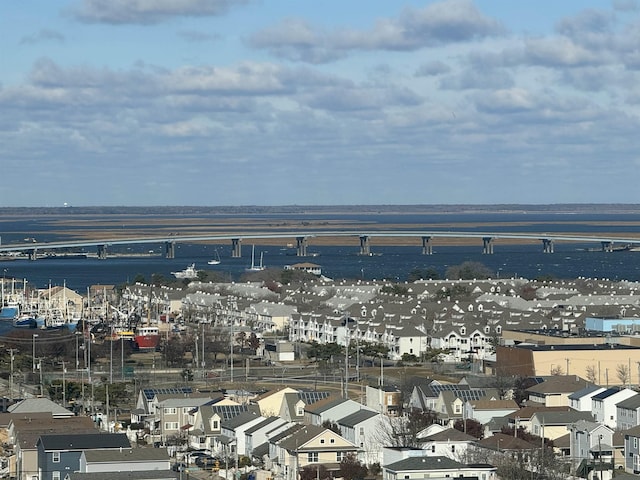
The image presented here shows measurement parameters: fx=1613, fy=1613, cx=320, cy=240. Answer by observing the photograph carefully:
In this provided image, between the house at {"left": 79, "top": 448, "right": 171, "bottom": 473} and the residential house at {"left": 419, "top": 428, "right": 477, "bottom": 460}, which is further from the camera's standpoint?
the residential house at {"left": 419, "top": 428, "right": 477, "bottom": 460}

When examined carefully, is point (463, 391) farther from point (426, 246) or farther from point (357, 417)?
point (426, 246)

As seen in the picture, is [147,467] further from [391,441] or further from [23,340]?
[23,340]

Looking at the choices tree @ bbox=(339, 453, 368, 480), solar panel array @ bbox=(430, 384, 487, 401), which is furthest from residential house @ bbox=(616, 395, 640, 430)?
tree @ bbox=(339, 453, 368, 480)

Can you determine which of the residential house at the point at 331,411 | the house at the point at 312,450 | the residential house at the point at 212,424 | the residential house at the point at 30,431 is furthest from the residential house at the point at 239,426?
the residential house at the point at 30,431

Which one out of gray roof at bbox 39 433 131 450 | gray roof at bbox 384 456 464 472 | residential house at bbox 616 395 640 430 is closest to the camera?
gray roof at bbox 384 456 464 472

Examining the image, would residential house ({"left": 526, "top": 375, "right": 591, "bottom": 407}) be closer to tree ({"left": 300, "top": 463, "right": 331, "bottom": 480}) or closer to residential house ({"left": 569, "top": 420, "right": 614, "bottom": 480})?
residential house ({"left": 569, "top": 420, "right": 614, "bottom": 480})

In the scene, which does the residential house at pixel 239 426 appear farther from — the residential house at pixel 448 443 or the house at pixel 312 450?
the residential house at pixel 448 443

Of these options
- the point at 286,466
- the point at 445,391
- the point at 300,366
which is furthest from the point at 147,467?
the point at 300,366
